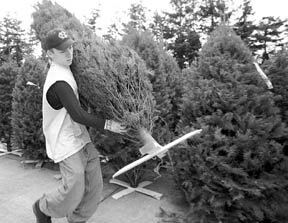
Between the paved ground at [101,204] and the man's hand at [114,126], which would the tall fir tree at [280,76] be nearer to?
the paved ground at [101,204]

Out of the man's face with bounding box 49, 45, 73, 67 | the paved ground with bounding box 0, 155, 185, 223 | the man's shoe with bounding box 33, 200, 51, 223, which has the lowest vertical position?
the paved ground with bounding box 0, 155, 185, 223

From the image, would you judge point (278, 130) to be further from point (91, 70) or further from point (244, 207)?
point (91, 70)

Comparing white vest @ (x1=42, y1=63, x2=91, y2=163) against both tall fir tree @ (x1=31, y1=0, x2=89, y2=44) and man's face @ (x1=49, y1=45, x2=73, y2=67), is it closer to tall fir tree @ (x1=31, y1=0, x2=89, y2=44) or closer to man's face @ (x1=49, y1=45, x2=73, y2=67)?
man's face @ (x1=49, y1=45, x2=73, y2=67)

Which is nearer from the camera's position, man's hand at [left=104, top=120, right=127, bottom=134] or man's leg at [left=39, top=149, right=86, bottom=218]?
man's hand at [left=104, top=120, right=127, bottom=134]

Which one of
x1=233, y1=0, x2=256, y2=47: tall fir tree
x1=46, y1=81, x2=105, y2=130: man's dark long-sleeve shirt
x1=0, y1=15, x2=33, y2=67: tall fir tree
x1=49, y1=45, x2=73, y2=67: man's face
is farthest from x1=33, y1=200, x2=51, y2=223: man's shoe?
x1=0, y1=15, x2=33, y2=67: tall fir tree

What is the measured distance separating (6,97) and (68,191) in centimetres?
383

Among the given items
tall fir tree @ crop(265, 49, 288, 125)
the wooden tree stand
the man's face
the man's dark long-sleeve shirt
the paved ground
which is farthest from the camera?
the wooden tree stand

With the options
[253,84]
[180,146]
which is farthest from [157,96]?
[253,84]

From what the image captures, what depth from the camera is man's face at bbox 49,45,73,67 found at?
2.14 meters

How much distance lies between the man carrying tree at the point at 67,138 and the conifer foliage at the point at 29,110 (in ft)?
7.10

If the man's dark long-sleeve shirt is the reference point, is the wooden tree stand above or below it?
below

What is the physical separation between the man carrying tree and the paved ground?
22.0 inches

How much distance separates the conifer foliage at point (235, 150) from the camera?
Answer: 2.31 m

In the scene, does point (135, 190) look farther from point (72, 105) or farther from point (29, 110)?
point (29, 110)
